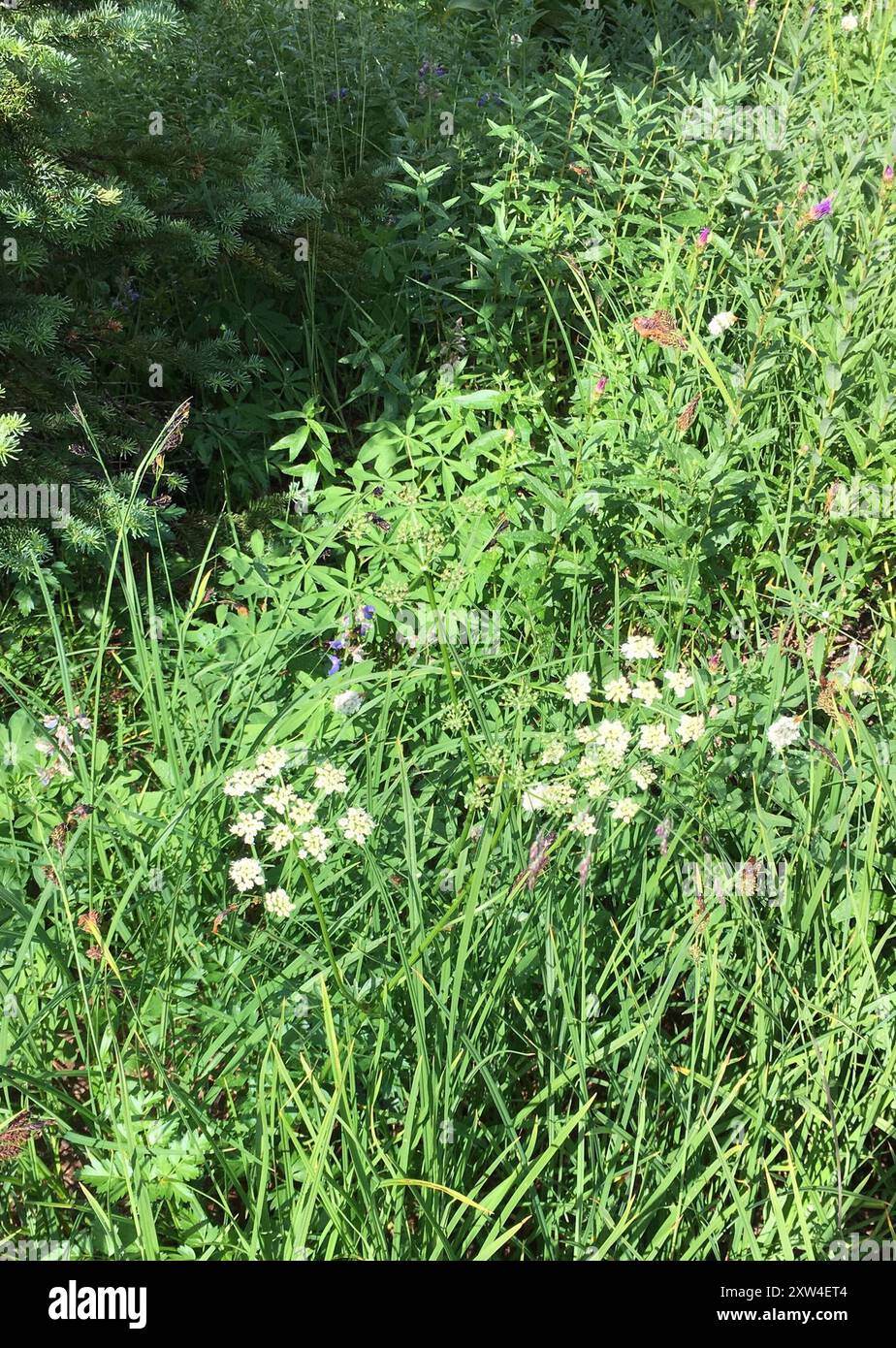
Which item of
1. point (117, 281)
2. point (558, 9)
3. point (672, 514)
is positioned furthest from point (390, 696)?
point (558, 9)

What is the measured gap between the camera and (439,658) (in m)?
2.65

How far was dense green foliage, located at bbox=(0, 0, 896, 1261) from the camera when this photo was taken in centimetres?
179

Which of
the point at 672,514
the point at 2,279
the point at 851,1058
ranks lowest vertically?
the point at 851,1058

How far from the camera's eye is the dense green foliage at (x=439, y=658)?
5.86ft

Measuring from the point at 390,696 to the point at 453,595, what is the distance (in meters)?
0.60

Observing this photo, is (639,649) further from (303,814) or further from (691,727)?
(303,814)

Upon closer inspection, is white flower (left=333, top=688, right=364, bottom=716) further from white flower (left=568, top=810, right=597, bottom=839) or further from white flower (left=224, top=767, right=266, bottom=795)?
white flower (left=568, top=810, right=597, bottom=839)

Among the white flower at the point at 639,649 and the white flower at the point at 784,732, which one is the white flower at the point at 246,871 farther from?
the white flower at the point at 784,732

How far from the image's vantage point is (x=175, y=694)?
2416mm

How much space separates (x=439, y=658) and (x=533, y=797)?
0.78 meters

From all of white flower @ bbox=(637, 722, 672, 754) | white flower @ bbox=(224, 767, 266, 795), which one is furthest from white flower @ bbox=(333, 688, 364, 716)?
white flower @ bbox=(637, 722, 672, 754)

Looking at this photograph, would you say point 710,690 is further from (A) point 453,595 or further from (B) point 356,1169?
(B) point 356,1169

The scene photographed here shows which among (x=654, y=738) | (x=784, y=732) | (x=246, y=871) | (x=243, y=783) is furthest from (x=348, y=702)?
(x=784, y=732)

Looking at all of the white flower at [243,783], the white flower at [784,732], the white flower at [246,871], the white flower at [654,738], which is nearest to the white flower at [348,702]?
the white flower at [243,783]
